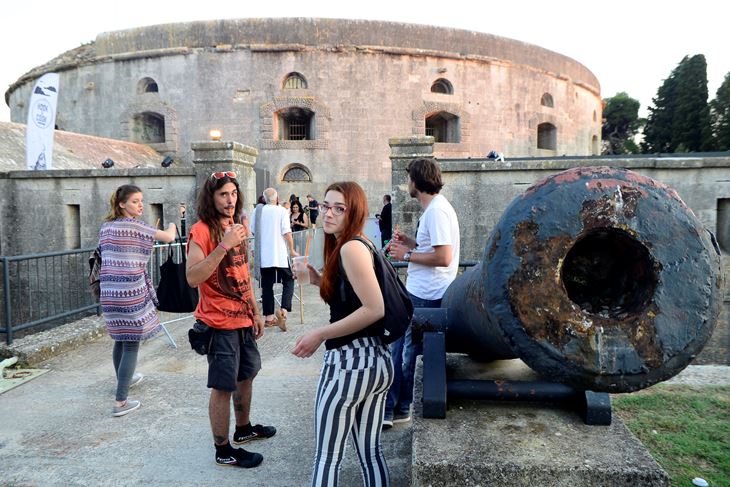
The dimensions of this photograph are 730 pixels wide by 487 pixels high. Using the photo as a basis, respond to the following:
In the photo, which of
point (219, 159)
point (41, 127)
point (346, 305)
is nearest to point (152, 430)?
point (346, 305)

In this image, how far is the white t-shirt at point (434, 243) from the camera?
3055 millimetres

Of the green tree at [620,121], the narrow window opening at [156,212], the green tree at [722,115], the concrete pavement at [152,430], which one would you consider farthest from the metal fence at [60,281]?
the green tree at [620,121]

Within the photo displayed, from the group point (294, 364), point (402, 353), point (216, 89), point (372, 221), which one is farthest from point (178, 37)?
point (402, 353)

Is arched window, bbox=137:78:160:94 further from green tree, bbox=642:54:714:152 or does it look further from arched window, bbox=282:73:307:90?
green tree, bbox=642:54:714:152

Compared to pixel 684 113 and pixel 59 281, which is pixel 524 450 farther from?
pixel 684 113

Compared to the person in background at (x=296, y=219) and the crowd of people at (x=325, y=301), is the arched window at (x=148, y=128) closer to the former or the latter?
the person in background at (x=296, y=219)

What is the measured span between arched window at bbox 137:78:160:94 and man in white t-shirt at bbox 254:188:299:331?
17928 mm

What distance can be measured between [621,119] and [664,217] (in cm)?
5074

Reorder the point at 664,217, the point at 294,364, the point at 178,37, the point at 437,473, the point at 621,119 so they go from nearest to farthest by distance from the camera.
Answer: the point at 664,217, the point at 437,473, the point at 294,364, the point at 178,37, the point at 621,119

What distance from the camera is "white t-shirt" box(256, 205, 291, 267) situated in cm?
607

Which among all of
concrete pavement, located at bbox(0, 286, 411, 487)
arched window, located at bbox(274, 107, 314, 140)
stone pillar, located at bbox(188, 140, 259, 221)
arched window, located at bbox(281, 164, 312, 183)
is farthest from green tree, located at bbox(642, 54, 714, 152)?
concrete pavement, located at bbox(0, 286, 411, 487)

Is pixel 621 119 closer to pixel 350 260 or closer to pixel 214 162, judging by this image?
pixel 214 162

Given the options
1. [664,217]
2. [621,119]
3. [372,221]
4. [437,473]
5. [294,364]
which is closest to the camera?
[664,217]

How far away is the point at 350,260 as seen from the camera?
2008 mm
